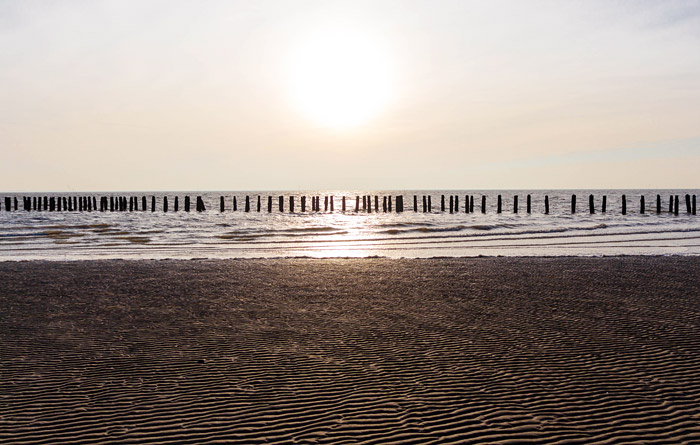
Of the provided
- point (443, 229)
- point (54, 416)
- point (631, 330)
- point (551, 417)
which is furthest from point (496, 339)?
point (443, 229)

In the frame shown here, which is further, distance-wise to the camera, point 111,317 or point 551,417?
point 111,317

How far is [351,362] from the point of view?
6.20m

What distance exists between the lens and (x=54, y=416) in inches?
189

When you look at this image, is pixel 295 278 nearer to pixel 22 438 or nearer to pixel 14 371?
pixel 14 371

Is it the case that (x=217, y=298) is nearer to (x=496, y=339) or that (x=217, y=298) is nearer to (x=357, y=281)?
(x=357, y=281)

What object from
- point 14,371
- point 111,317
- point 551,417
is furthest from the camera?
point 111,317

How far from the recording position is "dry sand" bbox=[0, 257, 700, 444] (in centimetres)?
457

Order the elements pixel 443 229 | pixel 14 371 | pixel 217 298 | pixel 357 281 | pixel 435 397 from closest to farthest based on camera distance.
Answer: pixel 435 397, pixel 14 371, pixel 217 298, pixel 357 281, pixel 443 229

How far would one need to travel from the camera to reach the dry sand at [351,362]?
457cm

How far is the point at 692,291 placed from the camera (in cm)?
1040

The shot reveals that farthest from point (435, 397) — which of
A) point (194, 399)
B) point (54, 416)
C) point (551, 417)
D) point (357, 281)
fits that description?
point (357, 281)

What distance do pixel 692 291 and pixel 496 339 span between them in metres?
5.49

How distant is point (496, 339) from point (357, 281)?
518 cm

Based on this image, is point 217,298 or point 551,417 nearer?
point 551,417
